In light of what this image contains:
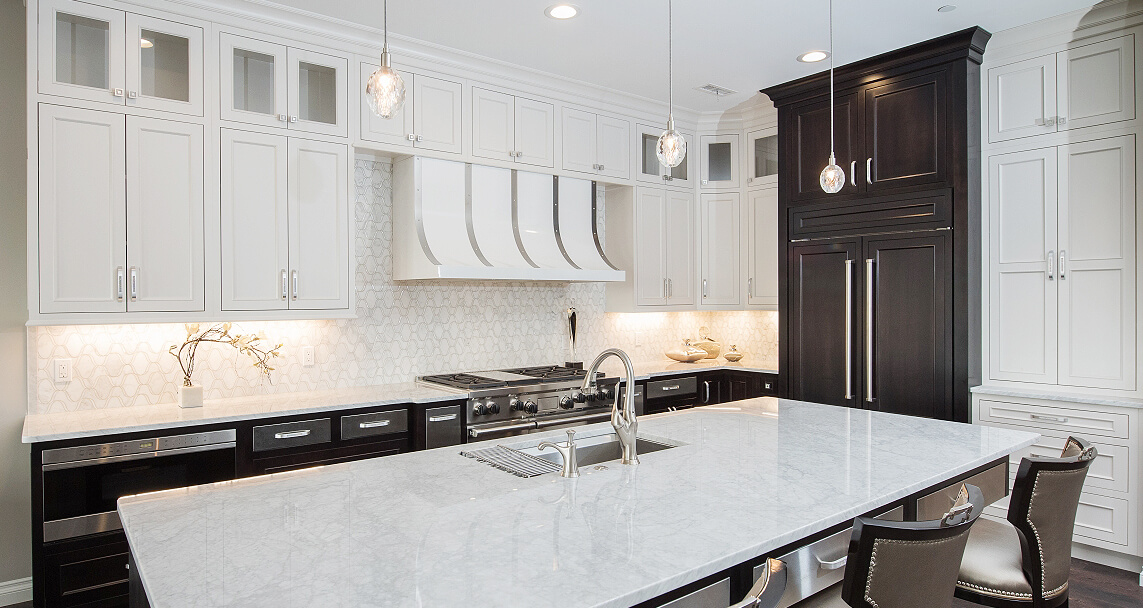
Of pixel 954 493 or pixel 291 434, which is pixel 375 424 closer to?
pixel 291 434

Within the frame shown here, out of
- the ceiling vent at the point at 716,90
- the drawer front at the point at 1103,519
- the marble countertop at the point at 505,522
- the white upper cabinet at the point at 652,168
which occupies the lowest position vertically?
the drawer front at the point at 1103,519

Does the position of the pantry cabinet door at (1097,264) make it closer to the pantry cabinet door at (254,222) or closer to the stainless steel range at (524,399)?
the stainless steel range at (524,399)

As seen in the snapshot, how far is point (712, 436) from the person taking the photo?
8.39 feet

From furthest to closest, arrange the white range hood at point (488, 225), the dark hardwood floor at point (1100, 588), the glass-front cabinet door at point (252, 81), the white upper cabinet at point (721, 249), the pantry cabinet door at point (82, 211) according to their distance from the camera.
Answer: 1. the white upper cabinet at point (721, 249)
2. the white range hood at point (488, 225)
3. the glass-front cabinet door at point (252, 81)
4. the dark hardwood floor at point (1100, 588)
5. the pantry cabinet door at point (82, 211)

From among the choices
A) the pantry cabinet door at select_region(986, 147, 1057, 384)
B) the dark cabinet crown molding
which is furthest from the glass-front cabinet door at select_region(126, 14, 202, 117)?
→ the pantry cabinet door at select_region(986, 147, 1057, 384)

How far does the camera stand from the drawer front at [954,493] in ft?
6.73

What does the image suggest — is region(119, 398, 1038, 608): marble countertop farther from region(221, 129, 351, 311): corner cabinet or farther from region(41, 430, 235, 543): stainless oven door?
region(221, 129, 351, 311): corner cabinet

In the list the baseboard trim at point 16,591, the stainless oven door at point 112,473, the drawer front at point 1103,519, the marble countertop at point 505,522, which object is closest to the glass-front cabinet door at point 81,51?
the stainless oven door at point 112,473

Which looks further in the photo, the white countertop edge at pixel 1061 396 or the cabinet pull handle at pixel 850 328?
the cabinet pull handle at pixel 850 328

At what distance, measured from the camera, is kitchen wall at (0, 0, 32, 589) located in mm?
3277

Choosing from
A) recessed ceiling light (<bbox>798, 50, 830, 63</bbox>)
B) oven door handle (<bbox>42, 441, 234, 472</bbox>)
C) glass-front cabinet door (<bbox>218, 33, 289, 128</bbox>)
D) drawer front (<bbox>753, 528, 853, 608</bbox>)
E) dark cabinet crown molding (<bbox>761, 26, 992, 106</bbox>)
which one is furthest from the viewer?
recessed ceiling light (<bbox>798, 50, 830, 63</bbox>)

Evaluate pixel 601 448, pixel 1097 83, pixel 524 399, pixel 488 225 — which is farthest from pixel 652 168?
pixel 601 448

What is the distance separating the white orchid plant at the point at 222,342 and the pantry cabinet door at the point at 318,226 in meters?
0.35

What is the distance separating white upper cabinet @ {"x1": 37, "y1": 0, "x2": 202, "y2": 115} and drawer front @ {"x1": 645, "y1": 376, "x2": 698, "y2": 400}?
320 cm
